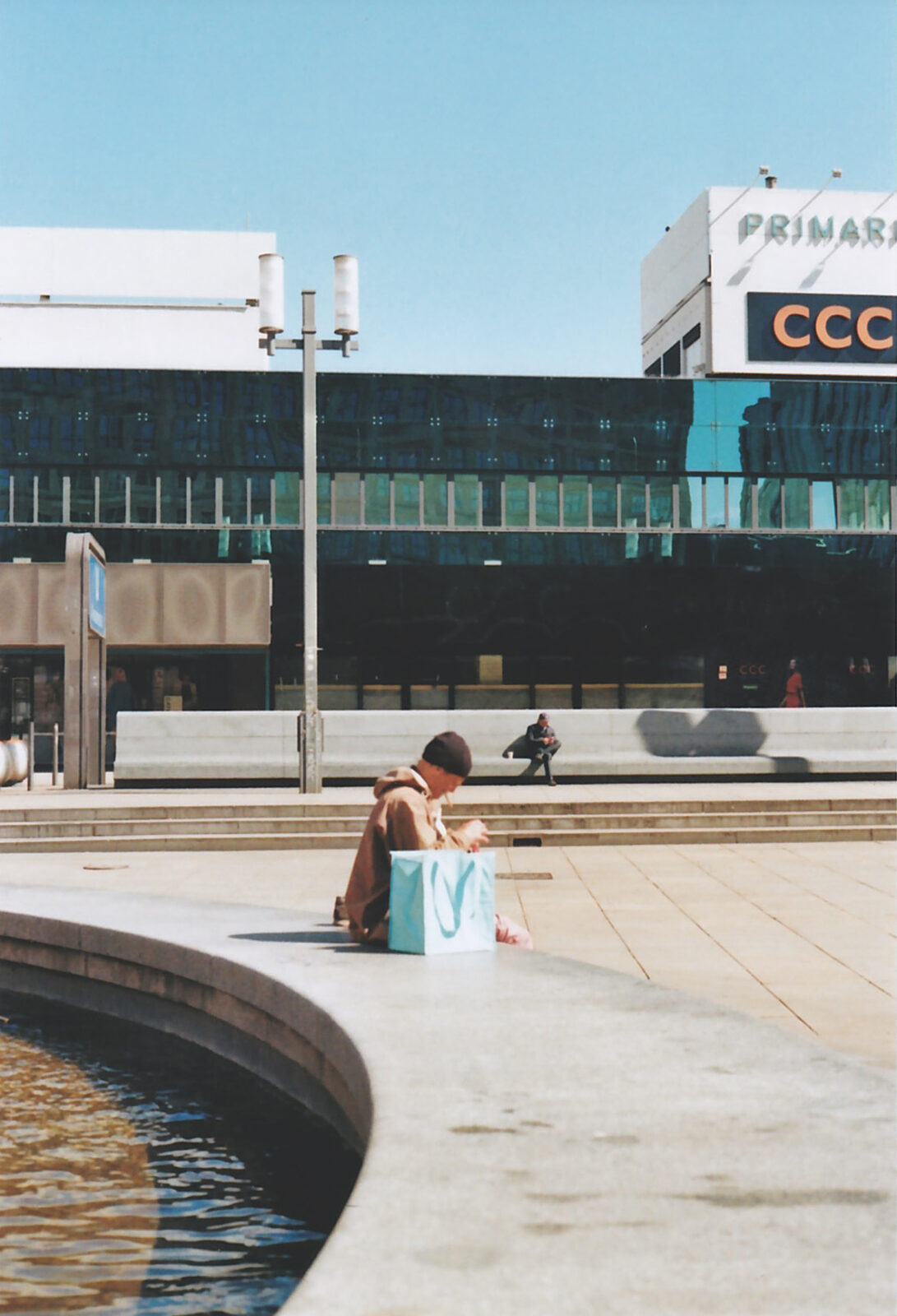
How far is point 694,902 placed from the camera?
1088 cm

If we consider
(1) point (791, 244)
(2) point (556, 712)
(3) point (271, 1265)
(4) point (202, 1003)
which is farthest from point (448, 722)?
(1) point (791, 244)

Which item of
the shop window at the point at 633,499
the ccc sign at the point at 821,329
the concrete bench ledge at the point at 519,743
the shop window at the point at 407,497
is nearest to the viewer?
the concrete bench ledge at the point at 519,743

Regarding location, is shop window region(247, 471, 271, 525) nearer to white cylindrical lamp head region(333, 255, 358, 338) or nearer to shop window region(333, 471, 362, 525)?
shop window region(333, 471, 362, 525)

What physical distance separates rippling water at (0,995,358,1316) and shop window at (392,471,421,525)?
100 feet

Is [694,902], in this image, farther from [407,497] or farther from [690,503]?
[690,503]

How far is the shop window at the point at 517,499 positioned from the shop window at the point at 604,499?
1751 mm

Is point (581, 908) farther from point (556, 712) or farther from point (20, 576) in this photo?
point (20, 576)

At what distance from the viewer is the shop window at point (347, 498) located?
3691cm

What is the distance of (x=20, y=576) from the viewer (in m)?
35.2

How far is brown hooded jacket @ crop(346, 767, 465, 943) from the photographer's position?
7.02 metres

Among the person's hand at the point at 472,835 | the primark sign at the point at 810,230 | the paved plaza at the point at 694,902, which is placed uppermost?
the primark sign at the point at 810,230

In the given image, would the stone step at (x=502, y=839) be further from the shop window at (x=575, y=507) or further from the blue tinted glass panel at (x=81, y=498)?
the shop window at (x=575, y=507)

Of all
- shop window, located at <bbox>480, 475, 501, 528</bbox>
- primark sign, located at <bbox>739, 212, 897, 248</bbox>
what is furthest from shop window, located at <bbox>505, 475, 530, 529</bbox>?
primark sign, located at <bbox>739, 212, 897, 248</bbox>

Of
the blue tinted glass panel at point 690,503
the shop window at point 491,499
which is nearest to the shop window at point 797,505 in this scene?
the blue tinted glass panel at point 690,503
